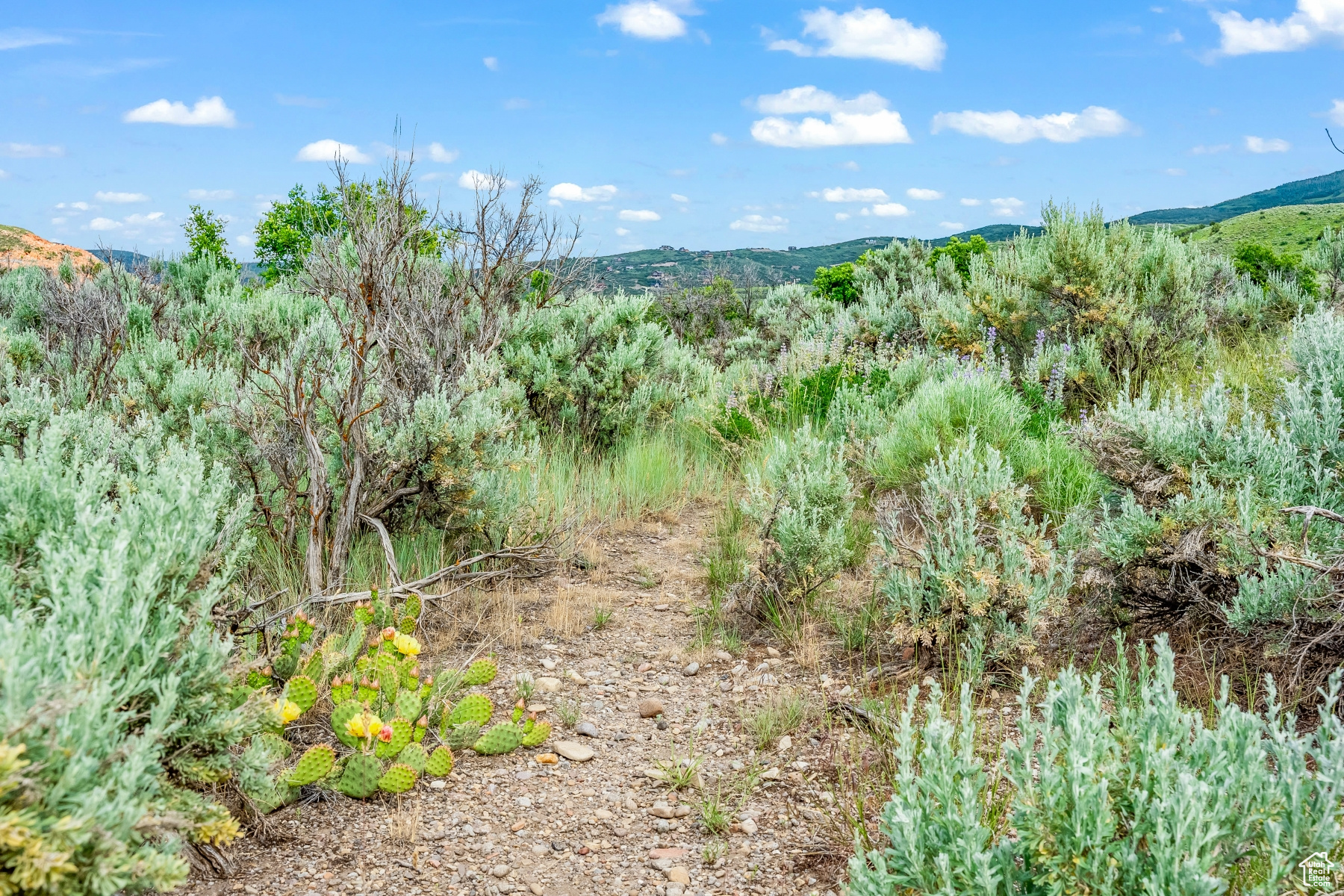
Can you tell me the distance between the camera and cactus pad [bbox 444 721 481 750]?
3.18m

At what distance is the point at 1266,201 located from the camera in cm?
5444

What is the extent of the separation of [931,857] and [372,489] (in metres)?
3.49

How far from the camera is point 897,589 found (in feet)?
12.4

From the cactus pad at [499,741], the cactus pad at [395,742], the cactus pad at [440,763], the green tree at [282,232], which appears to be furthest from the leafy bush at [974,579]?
the green tree at [282,232]

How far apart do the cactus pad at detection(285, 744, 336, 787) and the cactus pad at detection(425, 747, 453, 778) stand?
0.33 metres

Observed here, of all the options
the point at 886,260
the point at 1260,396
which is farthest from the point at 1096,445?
the point at 886,260

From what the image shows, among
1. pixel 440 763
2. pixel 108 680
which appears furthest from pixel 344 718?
pixel 108 680

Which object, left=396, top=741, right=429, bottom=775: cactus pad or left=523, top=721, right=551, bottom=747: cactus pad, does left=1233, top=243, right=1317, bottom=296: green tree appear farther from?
left=396, top=741, right=429, bottom=775: cactus pad

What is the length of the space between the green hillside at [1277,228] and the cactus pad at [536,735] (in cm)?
3150

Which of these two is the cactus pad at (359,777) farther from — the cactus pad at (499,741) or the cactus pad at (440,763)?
the cactus pad at (499,741)

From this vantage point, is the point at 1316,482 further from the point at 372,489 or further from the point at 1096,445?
the point at 372,489

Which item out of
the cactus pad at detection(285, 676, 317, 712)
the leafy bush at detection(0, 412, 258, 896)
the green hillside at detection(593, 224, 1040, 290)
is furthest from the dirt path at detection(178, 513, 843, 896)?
the green hillside at detection(593, 224, 1040, 290)

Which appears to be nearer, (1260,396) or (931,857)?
(931,857)

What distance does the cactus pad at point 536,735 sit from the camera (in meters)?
3.28
